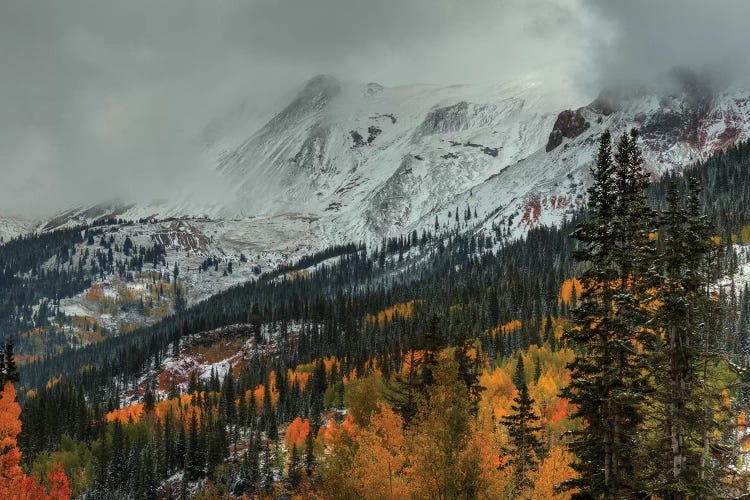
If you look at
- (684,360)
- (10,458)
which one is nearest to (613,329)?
(684,360)

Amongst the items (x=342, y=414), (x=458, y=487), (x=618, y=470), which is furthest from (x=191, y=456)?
(x=618, y=470)

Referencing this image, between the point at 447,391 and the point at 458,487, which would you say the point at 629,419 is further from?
the point at 447,391

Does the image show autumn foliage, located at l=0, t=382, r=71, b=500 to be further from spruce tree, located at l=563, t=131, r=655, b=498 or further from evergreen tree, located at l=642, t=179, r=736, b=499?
evergreen tree, located at l=642, t=179, r=736, b=499

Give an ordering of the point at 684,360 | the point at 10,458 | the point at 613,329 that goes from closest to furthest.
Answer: the point at 684,360 < the point at 613,329 < the point at 10,458

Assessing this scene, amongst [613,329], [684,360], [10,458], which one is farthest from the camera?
[10,458]

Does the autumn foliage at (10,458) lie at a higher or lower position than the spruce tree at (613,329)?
lower

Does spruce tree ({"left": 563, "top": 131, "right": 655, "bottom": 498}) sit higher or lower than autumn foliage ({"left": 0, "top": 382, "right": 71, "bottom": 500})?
higher

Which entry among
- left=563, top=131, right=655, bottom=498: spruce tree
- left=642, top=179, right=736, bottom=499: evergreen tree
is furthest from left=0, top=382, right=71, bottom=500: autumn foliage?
left=642, top=179, right=736, bottom=499: evergreen tree

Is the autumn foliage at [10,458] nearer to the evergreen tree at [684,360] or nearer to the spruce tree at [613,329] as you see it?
the spruce tree at [613,329]

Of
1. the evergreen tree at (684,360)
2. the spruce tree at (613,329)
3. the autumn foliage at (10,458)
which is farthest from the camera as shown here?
the autumn foliage at (10,458)

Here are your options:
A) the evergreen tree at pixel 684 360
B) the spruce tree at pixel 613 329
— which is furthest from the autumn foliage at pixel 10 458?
the evergreen tree at pixel 684 360

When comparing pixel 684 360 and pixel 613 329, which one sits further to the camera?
pixel 613 329

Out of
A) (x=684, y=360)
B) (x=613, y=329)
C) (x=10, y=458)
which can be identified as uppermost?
(x=613, y=329)

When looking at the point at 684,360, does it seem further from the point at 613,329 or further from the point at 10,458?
the point at 10,458
